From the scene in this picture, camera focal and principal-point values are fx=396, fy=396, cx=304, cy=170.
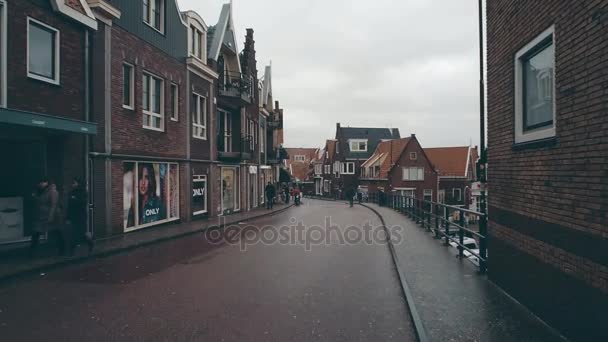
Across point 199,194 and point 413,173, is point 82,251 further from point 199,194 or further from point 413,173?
point 413,173

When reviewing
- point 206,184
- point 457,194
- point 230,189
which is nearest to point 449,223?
point 206,184

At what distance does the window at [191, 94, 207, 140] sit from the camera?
17.8m

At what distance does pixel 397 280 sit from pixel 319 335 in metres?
3.07

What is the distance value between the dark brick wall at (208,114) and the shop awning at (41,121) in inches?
289

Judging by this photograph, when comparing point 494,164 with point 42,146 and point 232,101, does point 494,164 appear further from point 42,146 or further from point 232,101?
point 232,101

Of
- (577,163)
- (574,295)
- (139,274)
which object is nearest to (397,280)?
(574,295)

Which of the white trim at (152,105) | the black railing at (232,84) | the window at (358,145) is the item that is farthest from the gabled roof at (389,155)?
the white trim at (152,105)

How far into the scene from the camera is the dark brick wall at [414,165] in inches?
1822

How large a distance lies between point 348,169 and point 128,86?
157 feet

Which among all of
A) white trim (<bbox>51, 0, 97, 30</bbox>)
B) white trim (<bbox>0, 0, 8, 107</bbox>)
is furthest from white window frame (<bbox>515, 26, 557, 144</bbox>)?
white trim (<bbox>51, 0, 97, 30</bbox>)

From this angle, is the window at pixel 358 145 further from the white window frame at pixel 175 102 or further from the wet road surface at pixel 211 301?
the wet road surface at pixel 211 301

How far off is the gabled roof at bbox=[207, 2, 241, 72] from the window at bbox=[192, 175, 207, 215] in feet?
19.9

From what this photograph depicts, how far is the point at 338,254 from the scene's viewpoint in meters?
9.80

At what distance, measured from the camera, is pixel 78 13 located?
10148 mm
